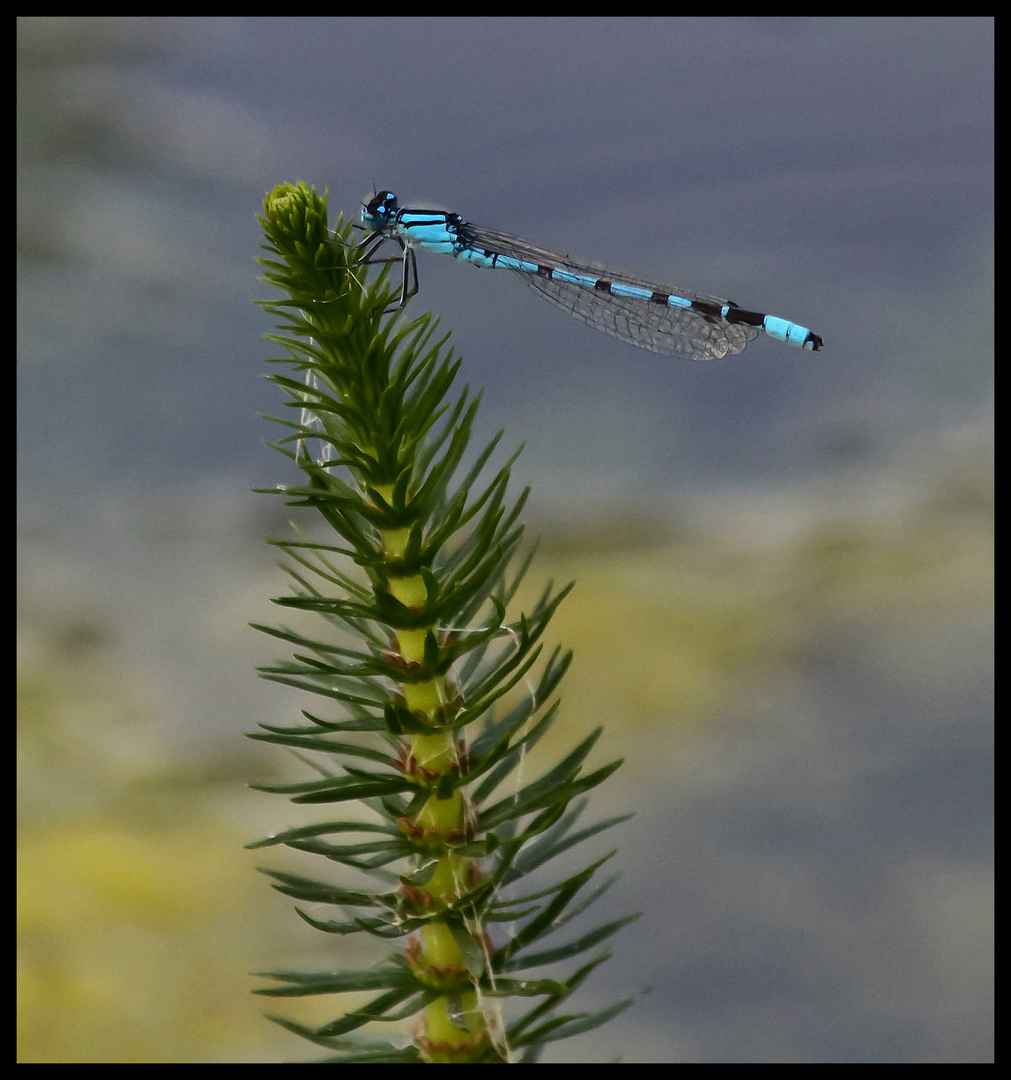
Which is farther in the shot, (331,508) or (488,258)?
(488,258)

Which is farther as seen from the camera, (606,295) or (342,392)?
(606,295)

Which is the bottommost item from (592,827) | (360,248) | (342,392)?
(592,827)

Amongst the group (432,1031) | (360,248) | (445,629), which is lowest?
(432,1031)

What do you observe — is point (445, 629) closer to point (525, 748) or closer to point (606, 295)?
point (525, 748)

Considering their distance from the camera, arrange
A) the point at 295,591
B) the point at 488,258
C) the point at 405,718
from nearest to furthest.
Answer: the point at 405,718 → the point at 295,591 → the point at 488,258

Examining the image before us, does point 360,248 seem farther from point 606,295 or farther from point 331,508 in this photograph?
point 606,295

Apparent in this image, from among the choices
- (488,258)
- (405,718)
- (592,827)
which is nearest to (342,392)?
(405,718)

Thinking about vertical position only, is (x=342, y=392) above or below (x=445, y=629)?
above

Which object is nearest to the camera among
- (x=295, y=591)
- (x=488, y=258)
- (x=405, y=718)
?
(x=405, y=718)

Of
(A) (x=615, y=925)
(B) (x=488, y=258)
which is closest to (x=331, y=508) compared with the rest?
(A) (x=615, y=925)
